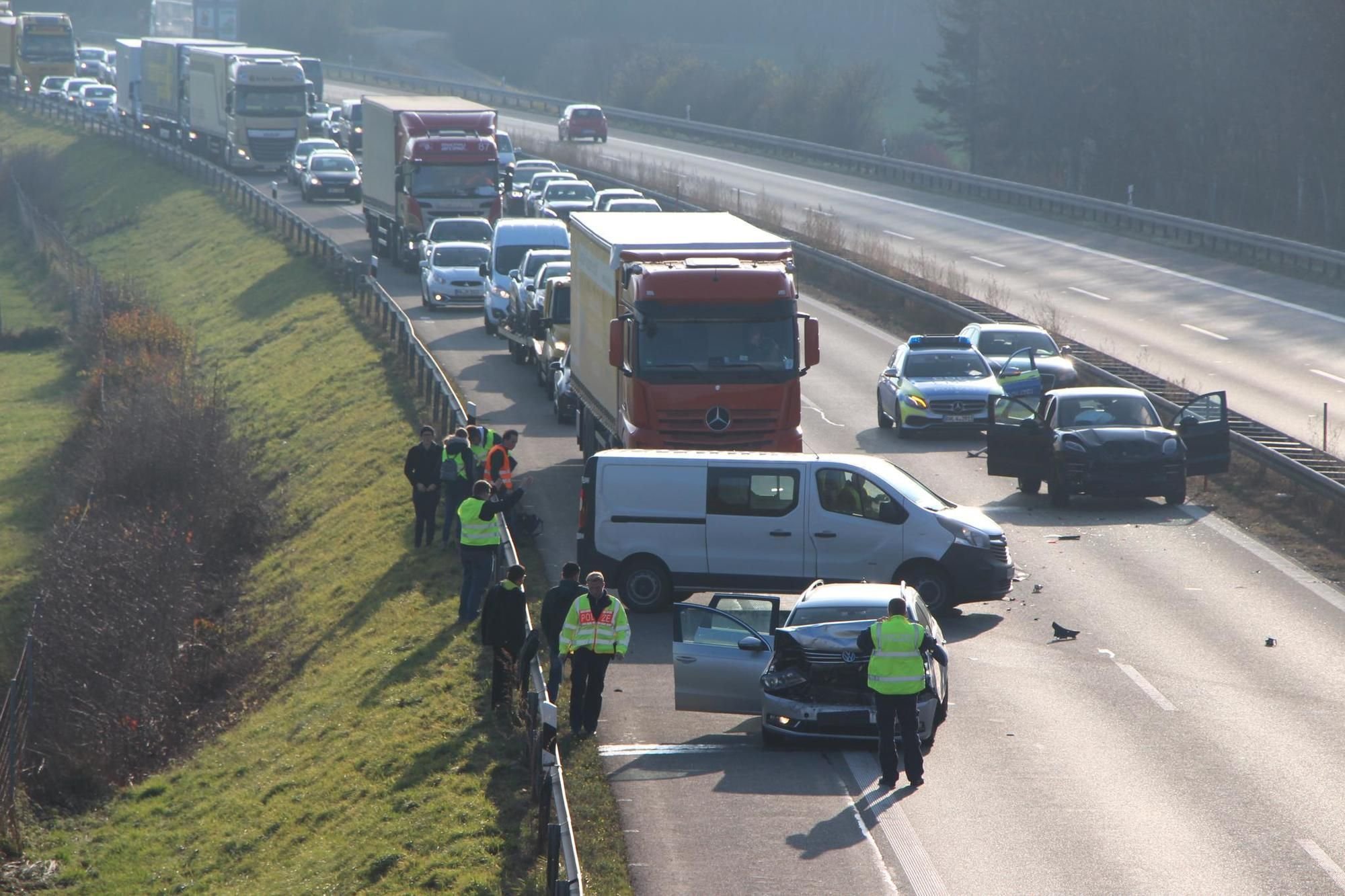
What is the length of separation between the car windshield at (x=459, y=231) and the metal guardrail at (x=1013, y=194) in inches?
788

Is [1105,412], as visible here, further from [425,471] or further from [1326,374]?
[1326,374]

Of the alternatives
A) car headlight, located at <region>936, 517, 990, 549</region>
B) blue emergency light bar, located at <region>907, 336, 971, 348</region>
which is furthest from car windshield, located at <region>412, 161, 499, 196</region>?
car headlight, located at <region>936, 517, 990, 549</region>

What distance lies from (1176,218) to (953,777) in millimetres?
39366

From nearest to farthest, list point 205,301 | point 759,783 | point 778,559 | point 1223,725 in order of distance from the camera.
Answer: point 759,783 < point 1223,725 < point 778,559 < point 205,301

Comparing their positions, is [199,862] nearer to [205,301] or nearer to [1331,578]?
[1331,578]

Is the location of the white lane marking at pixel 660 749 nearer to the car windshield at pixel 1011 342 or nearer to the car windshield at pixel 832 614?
the car windshield at pixel 832 614

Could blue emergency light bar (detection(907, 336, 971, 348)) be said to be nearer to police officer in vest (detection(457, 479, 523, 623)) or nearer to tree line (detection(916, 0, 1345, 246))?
police officer in vest (detection(457, 479, 523, 623))

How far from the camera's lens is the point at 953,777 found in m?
13.4

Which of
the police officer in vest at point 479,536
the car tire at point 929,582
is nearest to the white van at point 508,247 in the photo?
the police officer in vest at point 479,536

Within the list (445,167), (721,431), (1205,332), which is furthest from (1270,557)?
(445,167)

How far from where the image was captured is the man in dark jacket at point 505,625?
15312 mm

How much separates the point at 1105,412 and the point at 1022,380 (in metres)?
5.09

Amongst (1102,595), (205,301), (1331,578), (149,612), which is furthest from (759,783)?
(205,301)

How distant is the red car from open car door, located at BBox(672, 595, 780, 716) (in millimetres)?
62536
